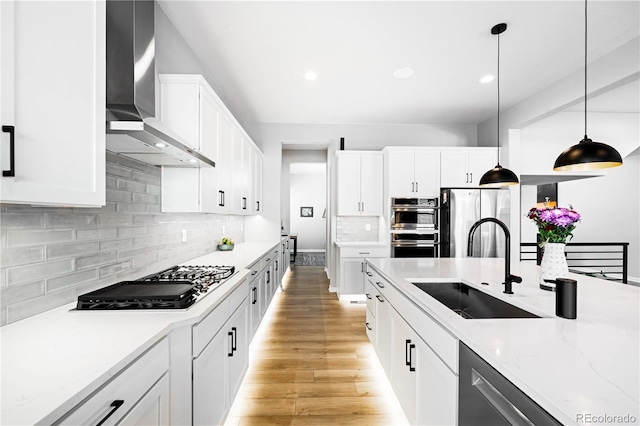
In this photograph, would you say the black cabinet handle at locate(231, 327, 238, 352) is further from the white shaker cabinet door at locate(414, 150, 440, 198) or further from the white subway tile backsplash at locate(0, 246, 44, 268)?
the white shaker cabinet door at locate(414, 150, 440, 198)

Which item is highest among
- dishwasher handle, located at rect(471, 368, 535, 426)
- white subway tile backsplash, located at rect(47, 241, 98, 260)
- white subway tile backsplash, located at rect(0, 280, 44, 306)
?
white subway tile backsplash, located at rect(47, 241, 98, 260)

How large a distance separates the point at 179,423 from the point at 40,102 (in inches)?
50.9

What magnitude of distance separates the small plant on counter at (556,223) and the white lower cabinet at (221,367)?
1882 millimetres

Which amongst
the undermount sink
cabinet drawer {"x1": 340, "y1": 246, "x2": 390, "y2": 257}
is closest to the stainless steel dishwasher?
the undermount sink

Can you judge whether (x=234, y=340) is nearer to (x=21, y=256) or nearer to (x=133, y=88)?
(x=21, y=256)

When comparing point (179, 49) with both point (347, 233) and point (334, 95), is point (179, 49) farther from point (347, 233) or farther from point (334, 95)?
point (347, 233)

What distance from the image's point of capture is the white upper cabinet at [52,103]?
0.79 meters

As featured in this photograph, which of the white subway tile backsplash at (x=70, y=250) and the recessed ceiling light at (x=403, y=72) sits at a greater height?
the recessed ceiling light at (x=403, y=72)

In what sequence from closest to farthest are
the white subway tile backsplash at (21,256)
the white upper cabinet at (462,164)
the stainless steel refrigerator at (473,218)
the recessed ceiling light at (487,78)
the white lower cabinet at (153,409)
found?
the white lower cabinet at (153,409) < the white subway tile backsplash at (21,256) < the recessed ceiling light at (487,78) < the stainless steel refrigerator at (473,218) < the white upper cabinet at (462,164)

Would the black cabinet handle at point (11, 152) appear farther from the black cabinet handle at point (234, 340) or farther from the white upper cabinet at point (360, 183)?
the white upper cabinet at point (360, 183)

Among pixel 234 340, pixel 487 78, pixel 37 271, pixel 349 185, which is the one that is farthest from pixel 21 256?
pixel 487 78

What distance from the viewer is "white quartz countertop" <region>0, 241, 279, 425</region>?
0.69m

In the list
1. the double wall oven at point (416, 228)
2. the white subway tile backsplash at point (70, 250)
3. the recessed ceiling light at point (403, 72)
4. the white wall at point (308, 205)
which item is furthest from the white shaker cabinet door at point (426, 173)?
the white wall at point (308, 205)

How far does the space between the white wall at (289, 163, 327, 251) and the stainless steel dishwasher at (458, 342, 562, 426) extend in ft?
31.4
